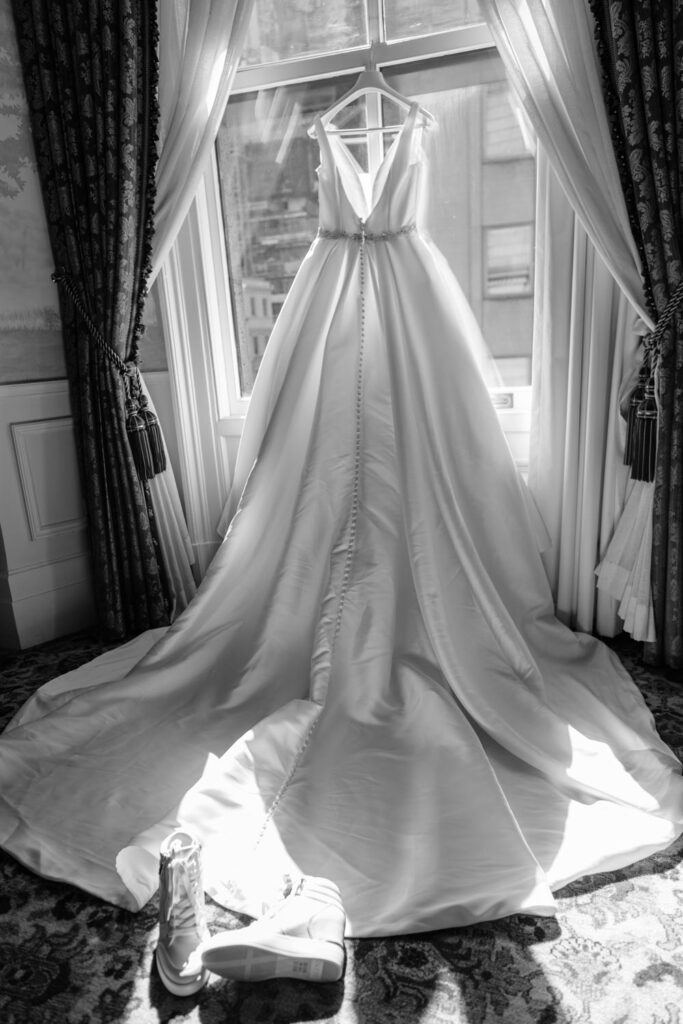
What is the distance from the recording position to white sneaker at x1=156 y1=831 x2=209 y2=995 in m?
1.16

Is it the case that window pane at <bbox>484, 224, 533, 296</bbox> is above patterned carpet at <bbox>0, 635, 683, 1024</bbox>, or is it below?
above

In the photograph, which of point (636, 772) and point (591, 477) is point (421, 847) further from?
point (591, 477)

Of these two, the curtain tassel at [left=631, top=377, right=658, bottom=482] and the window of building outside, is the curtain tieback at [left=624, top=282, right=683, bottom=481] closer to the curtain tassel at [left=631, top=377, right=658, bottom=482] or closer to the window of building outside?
the curtain tassel at [left=631, top=377, right=658, bottom=482]

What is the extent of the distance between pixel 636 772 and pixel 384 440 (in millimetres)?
1031

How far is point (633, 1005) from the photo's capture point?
1.10m

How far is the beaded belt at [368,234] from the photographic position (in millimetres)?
2029

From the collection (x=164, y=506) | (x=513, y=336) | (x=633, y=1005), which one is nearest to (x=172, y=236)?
(x=164, y=506)

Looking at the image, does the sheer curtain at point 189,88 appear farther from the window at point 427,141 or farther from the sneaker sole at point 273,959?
the sneaker sole at point 273,959

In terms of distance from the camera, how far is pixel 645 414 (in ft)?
6.58

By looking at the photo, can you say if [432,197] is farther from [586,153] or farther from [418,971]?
[418,971]

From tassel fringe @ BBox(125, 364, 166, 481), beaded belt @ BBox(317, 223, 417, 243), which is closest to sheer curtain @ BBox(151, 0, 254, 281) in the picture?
tassel fringe @ BBox(125, 364, 166, 481)

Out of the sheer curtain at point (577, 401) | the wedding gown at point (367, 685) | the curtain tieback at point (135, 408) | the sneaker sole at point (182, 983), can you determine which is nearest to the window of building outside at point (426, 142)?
the sheer curtain at point (577, 401)

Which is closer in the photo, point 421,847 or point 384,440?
point 421,847

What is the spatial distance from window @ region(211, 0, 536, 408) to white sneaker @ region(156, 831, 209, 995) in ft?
6.03
